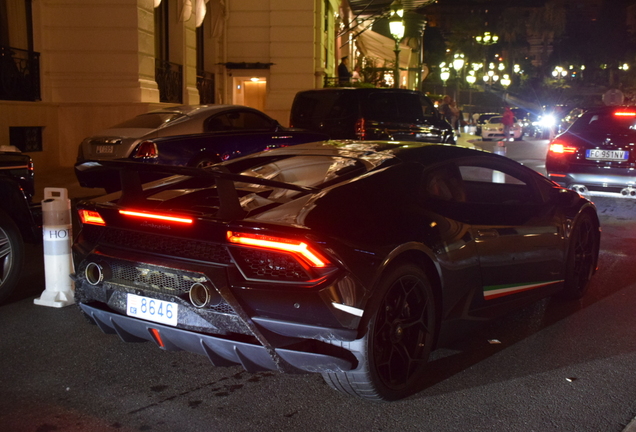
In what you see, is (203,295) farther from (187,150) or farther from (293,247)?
(187,150)

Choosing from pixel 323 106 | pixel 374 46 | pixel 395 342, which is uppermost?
pixel 374 46

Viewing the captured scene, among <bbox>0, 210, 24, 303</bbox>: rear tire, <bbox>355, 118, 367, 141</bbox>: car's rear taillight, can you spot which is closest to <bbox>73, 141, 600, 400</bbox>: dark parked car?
<bbox>0, 210, 24, 303</bbox>: rear tire

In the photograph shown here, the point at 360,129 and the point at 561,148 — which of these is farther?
the point at 360,129

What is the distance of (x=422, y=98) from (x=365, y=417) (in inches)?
488

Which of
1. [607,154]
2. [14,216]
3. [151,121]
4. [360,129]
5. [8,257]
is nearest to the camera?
[8,257]

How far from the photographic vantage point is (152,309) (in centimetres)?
386

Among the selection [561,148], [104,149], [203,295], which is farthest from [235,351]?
[561,148]

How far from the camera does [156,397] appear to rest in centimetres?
403

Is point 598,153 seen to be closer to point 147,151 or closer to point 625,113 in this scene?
point 625,113

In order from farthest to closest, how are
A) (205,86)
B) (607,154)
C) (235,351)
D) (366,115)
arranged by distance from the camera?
(205,86), (366,115), (607,154), (235,351)

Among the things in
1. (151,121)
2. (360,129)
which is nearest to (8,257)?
(151,121)

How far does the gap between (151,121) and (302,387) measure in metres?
8.91

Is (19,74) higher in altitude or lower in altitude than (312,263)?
higher

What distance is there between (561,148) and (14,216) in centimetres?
864
